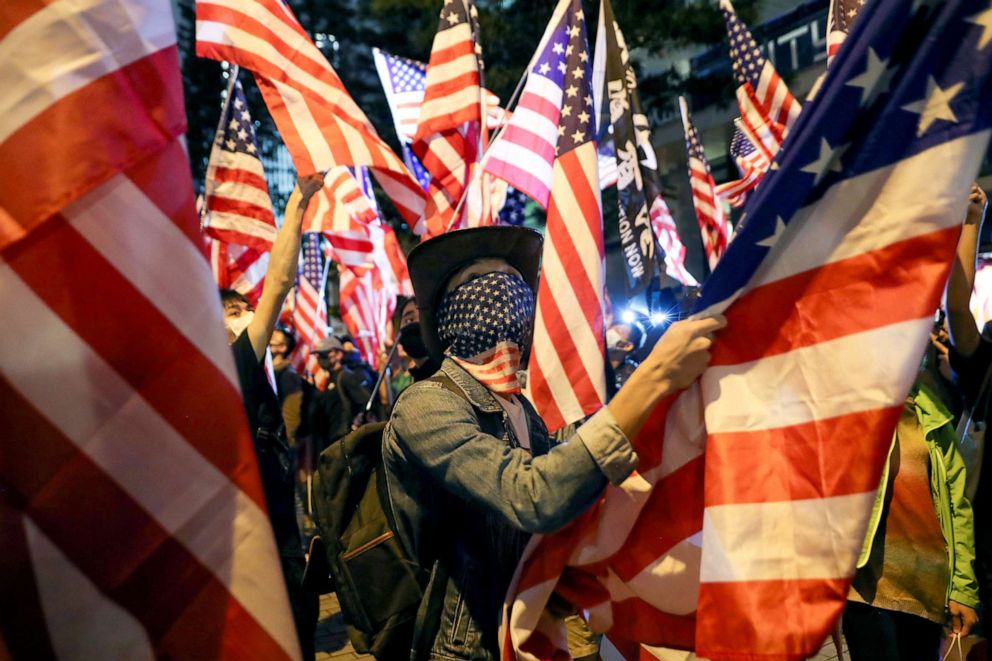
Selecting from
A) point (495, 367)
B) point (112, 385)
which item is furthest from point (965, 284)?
point (112, 385)

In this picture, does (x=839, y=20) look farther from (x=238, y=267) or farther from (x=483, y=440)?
(x=238, y=267)

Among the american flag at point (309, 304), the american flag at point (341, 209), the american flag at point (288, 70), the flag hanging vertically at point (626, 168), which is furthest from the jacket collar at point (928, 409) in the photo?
the american flag at point (309, 304)

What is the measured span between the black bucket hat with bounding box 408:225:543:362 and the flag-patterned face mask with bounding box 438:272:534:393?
0.12m

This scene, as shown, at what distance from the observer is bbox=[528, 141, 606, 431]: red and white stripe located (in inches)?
193

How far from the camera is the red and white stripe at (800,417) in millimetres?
2051

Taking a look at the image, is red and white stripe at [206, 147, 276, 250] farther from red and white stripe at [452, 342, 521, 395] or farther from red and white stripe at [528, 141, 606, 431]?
red and white stripe at [452, 342, 521, 395]

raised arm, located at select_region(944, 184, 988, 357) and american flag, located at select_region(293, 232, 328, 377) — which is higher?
american flag, located at select_region(293, 232, 328, 377)

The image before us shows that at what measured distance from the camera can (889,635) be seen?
414cm

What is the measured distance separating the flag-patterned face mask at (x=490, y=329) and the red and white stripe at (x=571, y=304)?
218 cm

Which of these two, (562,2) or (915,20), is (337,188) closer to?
(562,2)

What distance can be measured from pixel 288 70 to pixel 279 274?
7.68ft

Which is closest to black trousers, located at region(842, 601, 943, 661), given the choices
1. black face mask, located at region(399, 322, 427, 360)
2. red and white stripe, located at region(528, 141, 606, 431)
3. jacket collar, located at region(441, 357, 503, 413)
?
red and white stripe, located at region(528, 141, 606, 431)

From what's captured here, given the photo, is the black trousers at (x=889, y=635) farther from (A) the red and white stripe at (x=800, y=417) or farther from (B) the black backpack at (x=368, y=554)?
(B) the black backpack at (x=368, y=554)

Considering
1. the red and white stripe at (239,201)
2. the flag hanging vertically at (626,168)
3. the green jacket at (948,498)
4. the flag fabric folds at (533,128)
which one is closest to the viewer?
the green jacket at (948,498)
